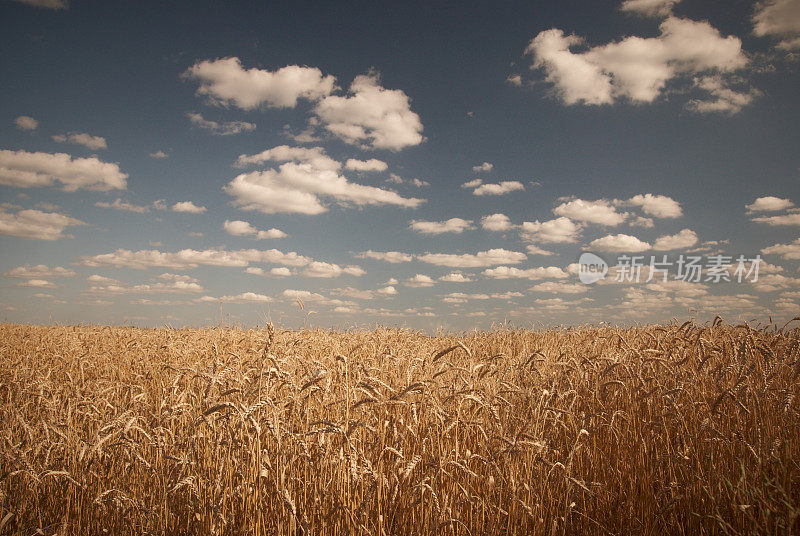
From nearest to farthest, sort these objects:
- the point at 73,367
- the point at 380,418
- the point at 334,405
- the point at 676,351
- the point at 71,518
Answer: the point at 71,518 → the point at 380,418 → the point at 334,405 → the point at 676,351 → the point at 73,367

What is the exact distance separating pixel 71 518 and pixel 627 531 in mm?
4283

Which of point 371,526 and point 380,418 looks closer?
point 371,526

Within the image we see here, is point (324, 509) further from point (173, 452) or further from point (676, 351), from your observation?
point (676, 351)

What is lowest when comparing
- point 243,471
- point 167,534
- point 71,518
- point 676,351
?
point 71,518

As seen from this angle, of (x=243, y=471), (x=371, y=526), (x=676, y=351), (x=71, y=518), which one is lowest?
(x=71, y=518)

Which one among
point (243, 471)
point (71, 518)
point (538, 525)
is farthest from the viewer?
point (71, 518)

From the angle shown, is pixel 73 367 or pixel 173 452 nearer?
pixel 173 452

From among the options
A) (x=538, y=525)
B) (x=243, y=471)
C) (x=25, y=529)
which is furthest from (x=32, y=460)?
(x=538, y=525)

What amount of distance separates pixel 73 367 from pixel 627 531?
29.3 feet

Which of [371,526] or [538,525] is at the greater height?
[538,525]

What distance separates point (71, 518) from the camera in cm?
343

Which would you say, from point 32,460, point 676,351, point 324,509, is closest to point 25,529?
point 32,460

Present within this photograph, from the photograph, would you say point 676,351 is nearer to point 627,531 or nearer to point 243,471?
point 627,531

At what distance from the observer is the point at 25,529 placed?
318 centimetres
